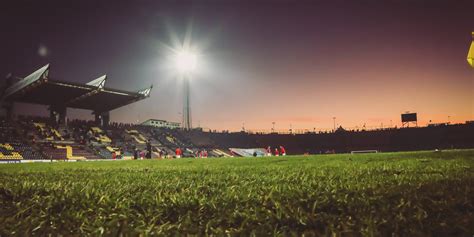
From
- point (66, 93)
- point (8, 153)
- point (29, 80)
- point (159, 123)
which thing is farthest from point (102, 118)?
point (159, 123)

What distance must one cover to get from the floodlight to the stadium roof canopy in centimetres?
1123

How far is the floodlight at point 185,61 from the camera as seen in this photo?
197ft

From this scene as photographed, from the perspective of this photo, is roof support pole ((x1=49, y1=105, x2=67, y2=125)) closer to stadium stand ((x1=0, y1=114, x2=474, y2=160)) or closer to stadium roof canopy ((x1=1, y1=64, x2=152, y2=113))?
stadium roof canopy ((x1=1, y1=64, x2=152, y2=113))

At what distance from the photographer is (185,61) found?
6009 centimetres

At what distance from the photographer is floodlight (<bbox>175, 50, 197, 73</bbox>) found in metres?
60.0

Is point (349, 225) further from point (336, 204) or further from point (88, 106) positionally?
point (88, 106)

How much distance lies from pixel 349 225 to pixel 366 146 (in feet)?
266

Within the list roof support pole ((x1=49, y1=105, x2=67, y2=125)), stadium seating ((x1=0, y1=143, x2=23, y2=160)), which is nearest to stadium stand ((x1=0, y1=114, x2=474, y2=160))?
stadium seating ((x1=0, y1=143, x2=23, y2=160))

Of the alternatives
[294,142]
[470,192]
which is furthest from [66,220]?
[294,142]

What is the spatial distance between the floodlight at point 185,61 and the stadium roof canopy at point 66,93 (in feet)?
36.8

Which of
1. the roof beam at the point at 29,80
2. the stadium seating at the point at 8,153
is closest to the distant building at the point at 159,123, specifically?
the roof beam at the point at 29,80

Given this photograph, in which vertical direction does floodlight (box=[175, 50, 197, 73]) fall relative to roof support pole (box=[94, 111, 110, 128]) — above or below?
above

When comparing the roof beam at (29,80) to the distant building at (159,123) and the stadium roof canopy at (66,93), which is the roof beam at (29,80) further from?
the distant building at (159,123)

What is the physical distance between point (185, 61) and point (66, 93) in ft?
71.2
